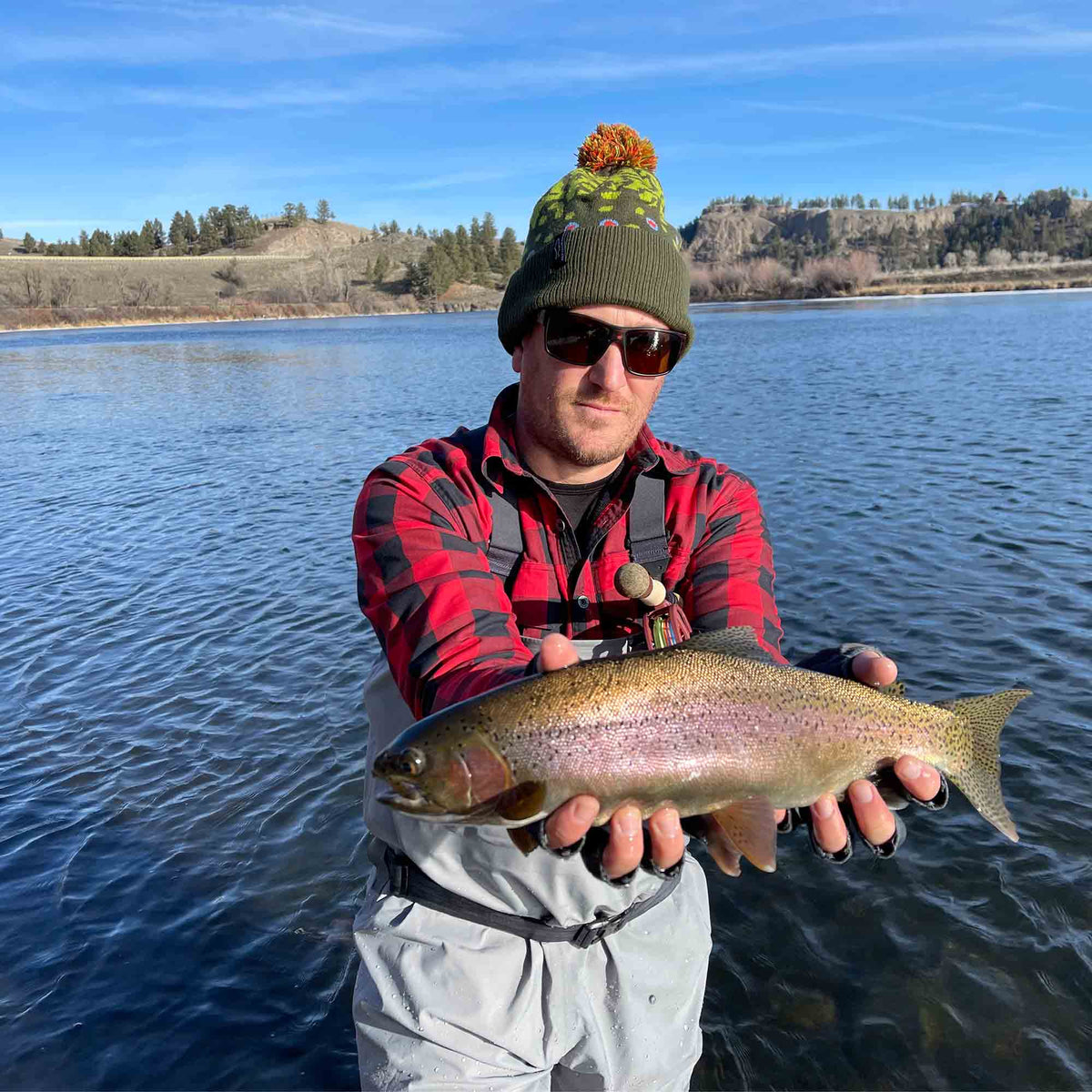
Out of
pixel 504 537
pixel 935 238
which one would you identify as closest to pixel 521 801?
pixel 504 537

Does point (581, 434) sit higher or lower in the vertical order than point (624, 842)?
higher

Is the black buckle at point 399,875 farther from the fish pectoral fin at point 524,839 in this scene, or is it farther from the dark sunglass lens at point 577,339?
the dark sunglass lens at point 577,339

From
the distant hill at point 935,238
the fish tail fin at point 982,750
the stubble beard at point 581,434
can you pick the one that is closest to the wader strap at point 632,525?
the stubble beard at point 581,434

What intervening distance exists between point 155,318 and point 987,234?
147m

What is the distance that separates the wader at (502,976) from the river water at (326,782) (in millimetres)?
1747

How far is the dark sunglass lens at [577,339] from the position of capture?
3303mm

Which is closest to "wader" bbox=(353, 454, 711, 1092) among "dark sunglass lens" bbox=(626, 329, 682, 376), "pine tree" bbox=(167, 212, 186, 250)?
"dark sunglass lens" bbox=(626, 329, 682, 376)

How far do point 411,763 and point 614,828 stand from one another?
0.58m

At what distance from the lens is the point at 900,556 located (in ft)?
36.0

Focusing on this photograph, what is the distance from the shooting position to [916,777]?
2.68 metres

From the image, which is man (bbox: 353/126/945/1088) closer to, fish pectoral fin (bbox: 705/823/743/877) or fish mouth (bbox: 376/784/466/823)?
fish pectoral fin (bbox: 705/823/743/877)

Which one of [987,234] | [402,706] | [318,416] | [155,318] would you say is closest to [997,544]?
[402,706]

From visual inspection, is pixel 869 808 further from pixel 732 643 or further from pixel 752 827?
pixel 732 643

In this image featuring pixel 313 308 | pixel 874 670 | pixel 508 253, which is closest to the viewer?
pixel 874 670
